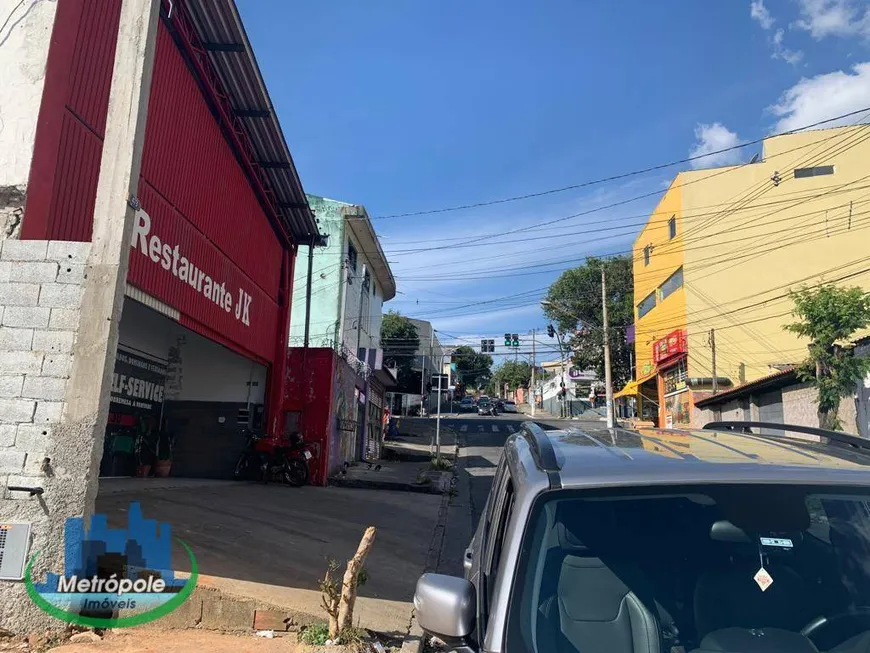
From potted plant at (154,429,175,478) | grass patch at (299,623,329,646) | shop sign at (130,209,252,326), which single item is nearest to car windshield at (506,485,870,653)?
grass patch at (299,623,329,646)

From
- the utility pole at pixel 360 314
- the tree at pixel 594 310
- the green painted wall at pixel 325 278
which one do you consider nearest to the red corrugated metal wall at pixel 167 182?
the green painted wall at pixel 325 278

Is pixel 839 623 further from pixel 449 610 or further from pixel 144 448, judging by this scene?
pixel 144 448

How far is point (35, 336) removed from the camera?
16.1 ft

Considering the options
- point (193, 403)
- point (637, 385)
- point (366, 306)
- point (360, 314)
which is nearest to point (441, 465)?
point (193, 403)

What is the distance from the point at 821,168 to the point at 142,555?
2855cm

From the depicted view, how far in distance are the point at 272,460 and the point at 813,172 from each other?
24.4 m

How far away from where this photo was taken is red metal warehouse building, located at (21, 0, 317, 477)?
6.11 m

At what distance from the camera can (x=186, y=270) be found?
30.0ft

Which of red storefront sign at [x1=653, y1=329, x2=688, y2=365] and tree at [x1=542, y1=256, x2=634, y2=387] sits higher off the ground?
tree at [x1=542, y1=256, x2=634, y2=387]

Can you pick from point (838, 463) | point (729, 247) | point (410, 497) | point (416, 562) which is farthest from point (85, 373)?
point (729, 247)

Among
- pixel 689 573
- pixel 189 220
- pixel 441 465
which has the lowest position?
pixel 441 465

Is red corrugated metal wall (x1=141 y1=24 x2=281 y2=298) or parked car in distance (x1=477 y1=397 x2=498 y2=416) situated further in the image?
parked car in distance (x1=477 y1=397 x2=498 y2=416)

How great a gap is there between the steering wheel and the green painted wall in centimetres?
1950

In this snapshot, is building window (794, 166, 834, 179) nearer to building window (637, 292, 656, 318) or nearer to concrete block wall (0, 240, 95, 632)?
building window (637, 292, 656, 318)
